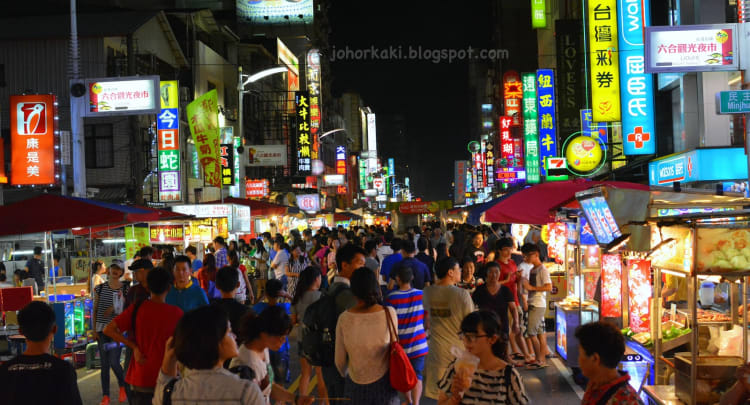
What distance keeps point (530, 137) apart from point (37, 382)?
29.2 metres

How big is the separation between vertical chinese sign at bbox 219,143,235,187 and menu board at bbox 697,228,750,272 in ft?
86.1

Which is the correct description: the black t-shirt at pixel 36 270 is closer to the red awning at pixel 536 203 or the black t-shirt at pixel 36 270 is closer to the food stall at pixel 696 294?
the red awning at pixel 536 203

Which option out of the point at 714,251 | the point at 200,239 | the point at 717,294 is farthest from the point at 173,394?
the point at 200,239

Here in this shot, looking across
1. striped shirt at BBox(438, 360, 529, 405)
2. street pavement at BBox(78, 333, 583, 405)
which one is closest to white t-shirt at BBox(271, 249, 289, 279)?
street pavement at BBox(78, 333, 583, 405)

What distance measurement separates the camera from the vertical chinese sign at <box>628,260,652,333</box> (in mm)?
8500

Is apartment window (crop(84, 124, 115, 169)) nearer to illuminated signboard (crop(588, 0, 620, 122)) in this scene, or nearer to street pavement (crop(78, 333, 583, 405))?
street pavement (crop(78, 333, 583, 405))

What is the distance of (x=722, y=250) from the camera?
6.46 meters

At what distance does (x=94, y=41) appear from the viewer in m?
26.7

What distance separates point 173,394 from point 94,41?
25815 millimetres

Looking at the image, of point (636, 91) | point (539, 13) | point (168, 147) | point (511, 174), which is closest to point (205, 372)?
point (636, 91)

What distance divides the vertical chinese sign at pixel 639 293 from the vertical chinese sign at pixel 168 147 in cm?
1873

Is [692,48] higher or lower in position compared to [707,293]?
higher

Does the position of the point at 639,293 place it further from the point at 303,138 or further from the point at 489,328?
the point at 303,138

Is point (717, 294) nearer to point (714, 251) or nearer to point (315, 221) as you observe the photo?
point (714, 251)
